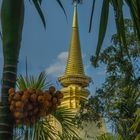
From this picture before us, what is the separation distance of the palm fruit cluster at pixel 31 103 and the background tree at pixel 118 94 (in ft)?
21.3

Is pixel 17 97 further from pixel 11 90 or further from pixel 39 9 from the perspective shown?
pixel 39 9

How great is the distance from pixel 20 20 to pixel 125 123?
7.76 m

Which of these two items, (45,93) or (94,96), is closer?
(45,93)

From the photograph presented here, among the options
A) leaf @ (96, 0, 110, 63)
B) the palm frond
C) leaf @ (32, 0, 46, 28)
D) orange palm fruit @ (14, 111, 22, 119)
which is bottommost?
orange palm fruit @ (14, 111, 22, 119)

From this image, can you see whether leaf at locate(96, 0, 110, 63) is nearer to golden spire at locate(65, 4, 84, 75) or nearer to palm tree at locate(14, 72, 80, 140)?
palm tree at locate(14, 72, 80, 140)

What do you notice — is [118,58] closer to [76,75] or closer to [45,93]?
[45,93]

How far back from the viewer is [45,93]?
5434 millimetres

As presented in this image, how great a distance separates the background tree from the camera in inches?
494

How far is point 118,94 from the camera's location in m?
13.3

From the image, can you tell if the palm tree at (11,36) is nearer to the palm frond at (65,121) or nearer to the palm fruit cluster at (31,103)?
the palm fruit cluster at (31,103)

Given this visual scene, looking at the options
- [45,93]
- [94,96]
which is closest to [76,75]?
[94,96]

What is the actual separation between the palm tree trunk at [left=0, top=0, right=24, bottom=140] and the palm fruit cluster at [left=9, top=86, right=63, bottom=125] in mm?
111

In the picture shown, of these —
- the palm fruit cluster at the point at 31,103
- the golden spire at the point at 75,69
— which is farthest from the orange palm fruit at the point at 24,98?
the golden spire at the point at 75,69

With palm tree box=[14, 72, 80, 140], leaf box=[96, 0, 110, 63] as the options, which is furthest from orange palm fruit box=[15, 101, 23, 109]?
palm tree box=[14, 72, 80, 140]
